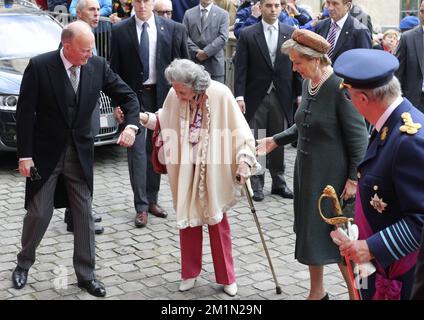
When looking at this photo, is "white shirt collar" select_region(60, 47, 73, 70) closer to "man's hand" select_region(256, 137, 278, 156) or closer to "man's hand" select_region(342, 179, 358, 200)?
"man's hand" select_region(256, 137, 278, 156)

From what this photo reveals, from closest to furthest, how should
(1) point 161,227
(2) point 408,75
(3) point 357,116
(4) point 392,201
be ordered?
(4) point 392,201 < (3) point 357,116 < (1) point 161,227 < (2) point 408,75

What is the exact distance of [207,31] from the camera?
36.8 ft

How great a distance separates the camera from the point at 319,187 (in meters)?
5.83

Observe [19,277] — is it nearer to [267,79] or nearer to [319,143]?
[319,143]

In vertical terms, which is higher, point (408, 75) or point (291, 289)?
point (408, 75)

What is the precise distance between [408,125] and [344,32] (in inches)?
214

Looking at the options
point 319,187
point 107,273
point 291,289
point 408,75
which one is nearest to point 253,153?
point 319,187

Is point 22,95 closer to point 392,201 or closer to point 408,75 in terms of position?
point 392,201

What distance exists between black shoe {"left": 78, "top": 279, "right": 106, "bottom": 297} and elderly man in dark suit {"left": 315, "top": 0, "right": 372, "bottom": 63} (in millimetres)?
4144

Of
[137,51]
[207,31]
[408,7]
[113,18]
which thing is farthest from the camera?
[408,7]


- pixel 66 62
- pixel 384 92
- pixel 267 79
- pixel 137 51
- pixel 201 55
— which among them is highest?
pixel 384 92

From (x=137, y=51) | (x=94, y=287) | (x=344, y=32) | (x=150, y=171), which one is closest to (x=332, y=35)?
(x=344, y=32)

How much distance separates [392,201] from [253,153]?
2.23 meters

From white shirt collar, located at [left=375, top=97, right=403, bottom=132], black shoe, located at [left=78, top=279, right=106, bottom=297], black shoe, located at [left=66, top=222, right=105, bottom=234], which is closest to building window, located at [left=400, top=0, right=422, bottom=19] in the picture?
black shoe, located at [left=66, top=222, right=105, bottom=234]
